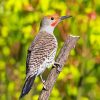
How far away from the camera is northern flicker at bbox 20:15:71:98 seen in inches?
192

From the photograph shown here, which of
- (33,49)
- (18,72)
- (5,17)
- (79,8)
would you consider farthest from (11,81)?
(33,49)

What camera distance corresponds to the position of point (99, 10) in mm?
6969

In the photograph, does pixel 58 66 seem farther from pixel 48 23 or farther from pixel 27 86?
pixel 48 23

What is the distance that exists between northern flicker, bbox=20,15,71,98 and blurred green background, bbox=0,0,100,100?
0.98 metres

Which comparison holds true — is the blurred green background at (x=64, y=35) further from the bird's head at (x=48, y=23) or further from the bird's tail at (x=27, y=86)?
the bird's tail at (x=27, y=86)

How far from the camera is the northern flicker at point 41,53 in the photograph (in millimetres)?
4875

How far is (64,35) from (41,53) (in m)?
1.93

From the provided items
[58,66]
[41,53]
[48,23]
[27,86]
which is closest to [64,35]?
[48,23]

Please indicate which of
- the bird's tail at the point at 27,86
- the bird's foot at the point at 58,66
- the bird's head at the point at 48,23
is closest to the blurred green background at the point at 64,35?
the bird's head at the point at 48,23

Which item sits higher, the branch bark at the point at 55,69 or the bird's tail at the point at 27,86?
the branch bark at the point at 55,69

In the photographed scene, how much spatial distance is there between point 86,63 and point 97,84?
2.65 ft

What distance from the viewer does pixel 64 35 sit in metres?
7.05

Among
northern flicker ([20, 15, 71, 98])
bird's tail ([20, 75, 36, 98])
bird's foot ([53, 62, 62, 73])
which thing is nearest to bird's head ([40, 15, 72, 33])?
northern flicker ([20, 15, 71, 98])

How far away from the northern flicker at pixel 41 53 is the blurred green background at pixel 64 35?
0.98 metres
